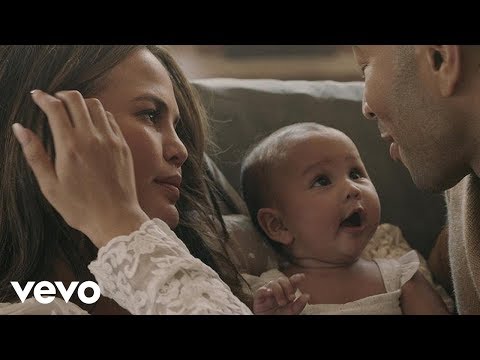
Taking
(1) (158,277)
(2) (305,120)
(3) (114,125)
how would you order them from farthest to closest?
(2) (305,120) → (3) (114,125) → (1) (158,277)

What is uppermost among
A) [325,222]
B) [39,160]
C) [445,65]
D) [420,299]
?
[445,65]

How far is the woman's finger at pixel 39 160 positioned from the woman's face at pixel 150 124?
3.8 inches

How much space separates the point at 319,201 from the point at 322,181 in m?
0.03

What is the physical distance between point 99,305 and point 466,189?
52 centimetres

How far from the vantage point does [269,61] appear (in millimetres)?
1118

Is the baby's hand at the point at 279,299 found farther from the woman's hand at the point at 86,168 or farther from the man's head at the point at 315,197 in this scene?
the woman's hand at the point at 86,168

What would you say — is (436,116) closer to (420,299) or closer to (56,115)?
(420,299)

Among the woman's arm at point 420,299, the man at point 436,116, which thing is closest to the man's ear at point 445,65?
the man at point 436,116

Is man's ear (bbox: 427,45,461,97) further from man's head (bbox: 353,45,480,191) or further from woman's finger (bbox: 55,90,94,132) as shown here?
woman's finger (bbox: 55,90,94,132)

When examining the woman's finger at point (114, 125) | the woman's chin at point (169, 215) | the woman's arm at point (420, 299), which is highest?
the woman's finger at point (114, 125)

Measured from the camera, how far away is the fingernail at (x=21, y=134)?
1.00 m

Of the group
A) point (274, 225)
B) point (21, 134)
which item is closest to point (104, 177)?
point (21, 134)
